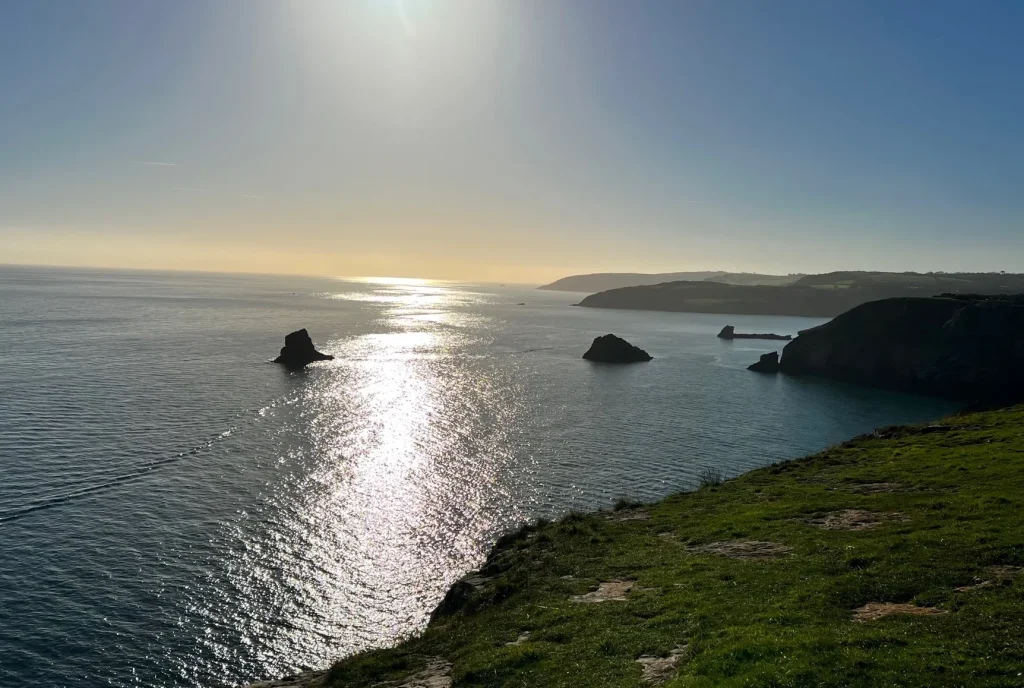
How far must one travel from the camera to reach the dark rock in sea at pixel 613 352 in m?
138

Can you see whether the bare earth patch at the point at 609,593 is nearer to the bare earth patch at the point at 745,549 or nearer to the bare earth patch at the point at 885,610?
the bare earth patch at the point at 745,549

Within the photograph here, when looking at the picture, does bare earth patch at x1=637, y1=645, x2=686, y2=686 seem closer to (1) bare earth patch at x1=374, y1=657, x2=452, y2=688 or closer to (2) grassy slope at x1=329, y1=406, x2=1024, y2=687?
(2) grassy slope at x1=329, y1=406, x2=1024, y2=687

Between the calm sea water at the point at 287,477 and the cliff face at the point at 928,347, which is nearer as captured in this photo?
the calm sea water at the point at 287,477

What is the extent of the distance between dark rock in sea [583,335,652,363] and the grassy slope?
98.8 m

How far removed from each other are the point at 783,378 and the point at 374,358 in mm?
92147

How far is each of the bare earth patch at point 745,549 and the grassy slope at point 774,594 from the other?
0.71 m

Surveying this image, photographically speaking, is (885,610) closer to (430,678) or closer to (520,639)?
(520,639)

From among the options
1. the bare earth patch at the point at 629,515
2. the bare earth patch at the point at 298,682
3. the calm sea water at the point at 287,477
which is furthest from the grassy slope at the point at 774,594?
the calm sea water at the point at 287,477

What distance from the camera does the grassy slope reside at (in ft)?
48.0

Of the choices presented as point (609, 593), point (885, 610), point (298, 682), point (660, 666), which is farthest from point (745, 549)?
point (298, 682)

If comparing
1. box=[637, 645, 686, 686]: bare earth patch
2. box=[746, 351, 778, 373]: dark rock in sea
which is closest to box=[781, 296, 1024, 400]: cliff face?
box=[746, 351, 778, 373]: dark rock in sea

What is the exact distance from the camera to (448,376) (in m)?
113

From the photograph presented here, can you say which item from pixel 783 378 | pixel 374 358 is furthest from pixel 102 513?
pixel 783 378

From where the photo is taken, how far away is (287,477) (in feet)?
179
